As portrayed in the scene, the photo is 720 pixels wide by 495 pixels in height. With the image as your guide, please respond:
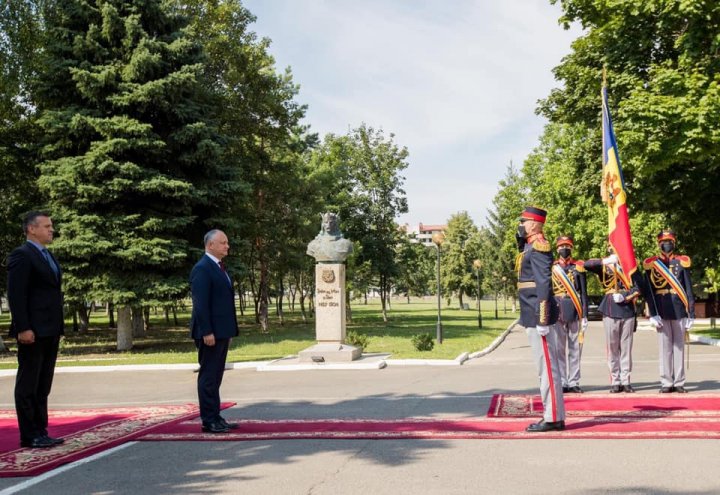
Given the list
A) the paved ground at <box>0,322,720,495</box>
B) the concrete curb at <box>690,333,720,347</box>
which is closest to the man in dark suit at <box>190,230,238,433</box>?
the paved ground at <box>0,322,720,495</box>

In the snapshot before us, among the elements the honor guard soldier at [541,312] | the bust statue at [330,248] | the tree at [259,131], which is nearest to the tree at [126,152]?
the tree at [259,131]

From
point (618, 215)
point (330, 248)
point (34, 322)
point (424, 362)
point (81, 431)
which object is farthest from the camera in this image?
point (330, 248)

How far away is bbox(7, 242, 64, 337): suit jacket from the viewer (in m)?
6.79

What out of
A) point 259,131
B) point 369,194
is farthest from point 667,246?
point 369,194

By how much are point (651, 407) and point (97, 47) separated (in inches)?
850

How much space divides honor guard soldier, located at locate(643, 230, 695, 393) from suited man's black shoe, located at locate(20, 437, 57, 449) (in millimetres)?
8090

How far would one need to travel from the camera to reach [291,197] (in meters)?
37.6

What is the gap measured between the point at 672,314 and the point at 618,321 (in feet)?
2.49

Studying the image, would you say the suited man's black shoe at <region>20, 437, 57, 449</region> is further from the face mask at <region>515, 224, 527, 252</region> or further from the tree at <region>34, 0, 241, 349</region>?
the tree at <region>34, 0, 241, 349</region>

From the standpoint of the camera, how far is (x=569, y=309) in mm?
10188

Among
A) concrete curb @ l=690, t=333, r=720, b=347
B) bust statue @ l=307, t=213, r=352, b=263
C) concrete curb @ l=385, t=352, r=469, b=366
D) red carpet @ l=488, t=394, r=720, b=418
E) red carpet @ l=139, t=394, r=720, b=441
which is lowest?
concrete curb @ l=690, t=333, r=720, b=347

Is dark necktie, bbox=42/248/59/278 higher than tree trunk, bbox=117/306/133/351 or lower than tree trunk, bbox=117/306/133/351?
higher

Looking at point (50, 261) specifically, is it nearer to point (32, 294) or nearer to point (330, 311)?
point (32, 294)

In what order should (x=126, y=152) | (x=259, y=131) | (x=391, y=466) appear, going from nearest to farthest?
(x=391, y=466) < (x=126, y=152) < (x=259, y=131)
